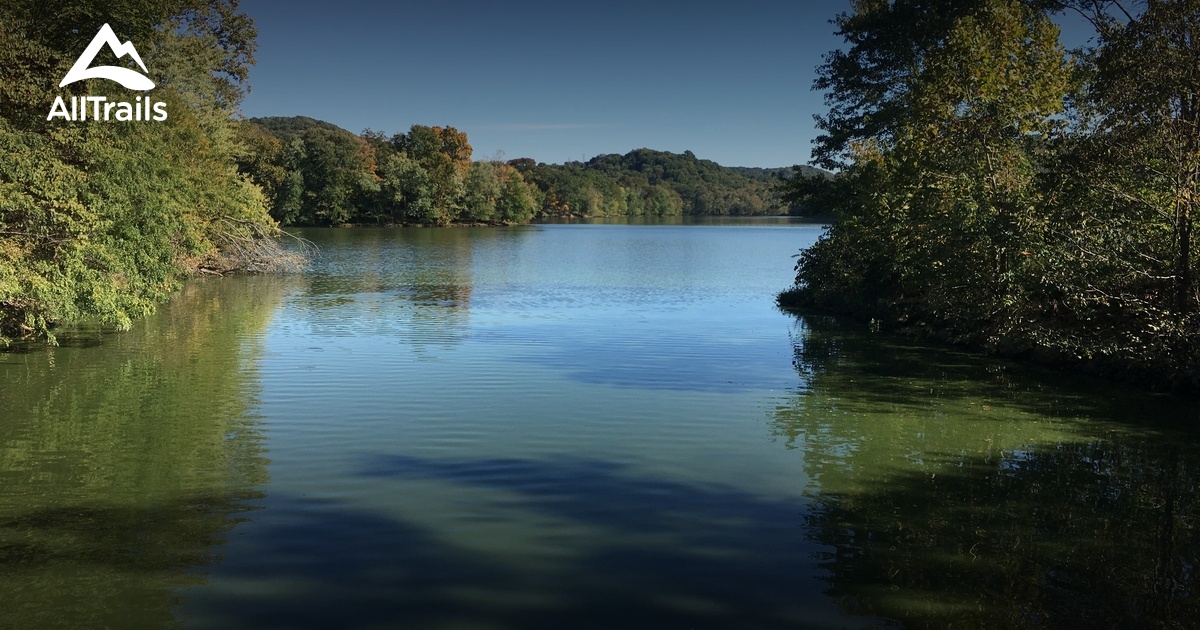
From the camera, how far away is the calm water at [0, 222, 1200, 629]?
21.5ft

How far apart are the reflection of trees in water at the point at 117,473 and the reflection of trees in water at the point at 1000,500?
545cm

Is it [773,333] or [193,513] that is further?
[773,333]

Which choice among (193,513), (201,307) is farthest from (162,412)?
(201,307)

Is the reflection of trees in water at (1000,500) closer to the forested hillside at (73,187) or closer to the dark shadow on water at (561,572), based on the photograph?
the dark shadow on water at (561,572)

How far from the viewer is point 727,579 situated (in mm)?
6926

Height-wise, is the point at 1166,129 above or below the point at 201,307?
above

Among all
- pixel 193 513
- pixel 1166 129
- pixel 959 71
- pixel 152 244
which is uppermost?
pixel 959 71

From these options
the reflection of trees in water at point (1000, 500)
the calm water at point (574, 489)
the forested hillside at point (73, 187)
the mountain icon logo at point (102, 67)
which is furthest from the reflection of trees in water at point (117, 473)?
the reflection of trees in water at point (1000, 500)

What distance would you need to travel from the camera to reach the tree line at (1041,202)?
510 inches

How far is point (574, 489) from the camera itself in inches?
359

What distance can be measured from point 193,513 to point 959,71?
1757cm

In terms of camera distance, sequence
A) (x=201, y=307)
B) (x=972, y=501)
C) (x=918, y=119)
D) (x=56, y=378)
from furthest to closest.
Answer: (x=201, y=307) < (x=918, y=119) < (x=56, y=378) < (x=972, y=501)

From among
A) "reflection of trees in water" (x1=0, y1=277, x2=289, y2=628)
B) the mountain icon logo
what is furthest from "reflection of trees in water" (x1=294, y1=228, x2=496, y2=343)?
the mountain icon logo

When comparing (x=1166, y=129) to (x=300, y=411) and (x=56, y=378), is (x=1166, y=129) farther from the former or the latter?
(x=56, y=378)
